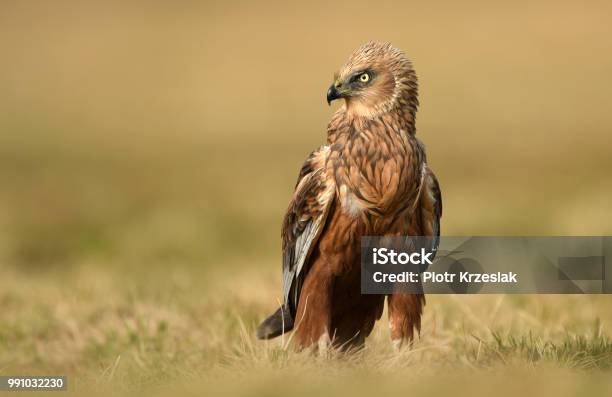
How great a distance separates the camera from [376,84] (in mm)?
8000

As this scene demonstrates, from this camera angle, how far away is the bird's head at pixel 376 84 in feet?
26.3

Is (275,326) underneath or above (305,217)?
underneath

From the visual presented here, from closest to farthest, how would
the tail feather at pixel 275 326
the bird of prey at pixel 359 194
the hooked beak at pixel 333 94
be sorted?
1. the bird of prey at pixel 359 194
2. the hooked beak at pixel 333 94
3. the tail feather at pixel 275 326

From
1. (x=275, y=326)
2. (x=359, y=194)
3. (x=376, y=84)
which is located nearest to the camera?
(x=359, y=194)

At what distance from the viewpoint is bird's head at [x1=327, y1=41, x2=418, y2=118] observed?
8.02 meters

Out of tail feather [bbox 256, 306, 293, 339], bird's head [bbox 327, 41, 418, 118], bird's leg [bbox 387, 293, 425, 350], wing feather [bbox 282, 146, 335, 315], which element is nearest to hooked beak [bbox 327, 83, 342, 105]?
bird's head [bbox 327, 41, 418, 118]

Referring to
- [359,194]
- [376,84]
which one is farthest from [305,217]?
[376,84]

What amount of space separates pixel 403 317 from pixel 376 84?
4.43 feet

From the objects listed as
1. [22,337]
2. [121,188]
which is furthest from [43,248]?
[22,337]

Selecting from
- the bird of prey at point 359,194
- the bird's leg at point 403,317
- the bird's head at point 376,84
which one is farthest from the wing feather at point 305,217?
the bird's leg at point 403,317

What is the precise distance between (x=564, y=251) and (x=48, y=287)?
4.35 metres

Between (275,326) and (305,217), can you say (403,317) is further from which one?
(275,326)

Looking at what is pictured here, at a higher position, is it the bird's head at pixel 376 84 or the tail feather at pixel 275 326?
the bird's head at pixel 376 84

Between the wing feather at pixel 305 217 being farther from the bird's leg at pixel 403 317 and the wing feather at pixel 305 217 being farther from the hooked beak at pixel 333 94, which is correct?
the bird's leg at pixel 403 317
